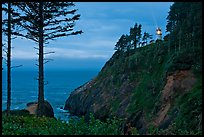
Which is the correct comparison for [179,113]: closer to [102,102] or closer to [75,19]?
[75,19]

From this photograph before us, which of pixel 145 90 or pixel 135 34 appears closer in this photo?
pixel 145 90

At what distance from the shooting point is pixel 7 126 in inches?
251

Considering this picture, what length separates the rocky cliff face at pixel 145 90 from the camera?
106ft

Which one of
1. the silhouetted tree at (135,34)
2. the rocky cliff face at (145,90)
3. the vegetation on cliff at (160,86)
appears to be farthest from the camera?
the silhouetted tree at (135,34)

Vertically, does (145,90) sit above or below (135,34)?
below

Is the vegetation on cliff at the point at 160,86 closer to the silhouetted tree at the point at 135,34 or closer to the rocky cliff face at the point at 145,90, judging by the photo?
the rocky cliff face at the point at 145,90

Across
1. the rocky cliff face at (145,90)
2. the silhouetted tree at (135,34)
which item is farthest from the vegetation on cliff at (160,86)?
the silhouetted tree at (135,34)

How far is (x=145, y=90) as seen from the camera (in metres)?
41.0

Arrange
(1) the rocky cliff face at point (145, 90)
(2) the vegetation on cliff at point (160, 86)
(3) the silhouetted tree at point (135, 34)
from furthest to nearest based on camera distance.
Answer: (3) the silhouetted tree at point (135, 34), (1) the rocky cliff face at point (145, 90), (2) the vegetation on cliff at point (160, 86)

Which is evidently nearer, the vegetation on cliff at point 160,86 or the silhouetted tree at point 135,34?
the vegetation on cliff at point 160,86

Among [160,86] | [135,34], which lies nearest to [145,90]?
[160,86]

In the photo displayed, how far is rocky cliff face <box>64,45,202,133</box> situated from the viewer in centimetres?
3225

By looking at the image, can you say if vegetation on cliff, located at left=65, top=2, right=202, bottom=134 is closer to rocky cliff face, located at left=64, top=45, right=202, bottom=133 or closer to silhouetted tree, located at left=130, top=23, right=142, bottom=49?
rocky cliff face, located at left=64, top=45, right=202, bottom=133

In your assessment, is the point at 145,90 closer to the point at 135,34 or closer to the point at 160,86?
the point at 160,86
